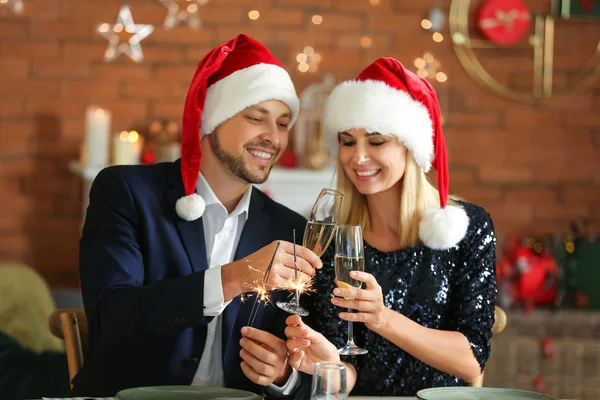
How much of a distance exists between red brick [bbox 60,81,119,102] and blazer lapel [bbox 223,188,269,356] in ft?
6.75

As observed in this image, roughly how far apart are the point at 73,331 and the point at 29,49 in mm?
2466

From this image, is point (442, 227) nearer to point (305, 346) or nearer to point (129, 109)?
point (305, 346)

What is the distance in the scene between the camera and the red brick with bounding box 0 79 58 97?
428cm

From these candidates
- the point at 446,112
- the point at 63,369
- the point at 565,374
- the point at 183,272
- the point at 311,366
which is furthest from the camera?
the point at 446,112

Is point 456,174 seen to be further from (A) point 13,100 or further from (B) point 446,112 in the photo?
(A) point 13,100

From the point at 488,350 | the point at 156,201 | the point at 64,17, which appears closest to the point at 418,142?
the point at 488,350

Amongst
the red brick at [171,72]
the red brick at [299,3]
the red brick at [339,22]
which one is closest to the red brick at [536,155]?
the red brick at [339,22]

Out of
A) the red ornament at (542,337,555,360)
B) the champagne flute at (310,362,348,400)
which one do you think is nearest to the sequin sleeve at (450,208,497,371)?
the champagne flute at (310,362,348,400)

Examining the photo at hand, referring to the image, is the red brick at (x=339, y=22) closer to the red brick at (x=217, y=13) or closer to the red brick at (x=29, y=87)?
the red brick at (x=217, y=13)

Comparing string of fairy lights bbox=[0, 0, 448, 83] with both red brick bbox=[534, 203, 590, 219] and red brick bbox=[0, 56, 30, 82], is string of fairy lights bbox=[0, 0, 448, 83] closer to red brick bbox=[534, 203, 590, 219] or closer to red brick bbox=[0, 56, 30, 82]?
red brick bbox=[0, 56, 30, 82]

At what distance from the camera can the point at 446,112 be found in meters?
4.58

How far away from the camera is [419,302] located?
235cm

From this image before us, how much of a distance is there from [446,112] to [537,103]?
0.49m

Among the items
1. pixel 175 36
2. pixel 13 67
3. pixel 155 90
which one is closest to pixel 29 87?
pixel 13 67
